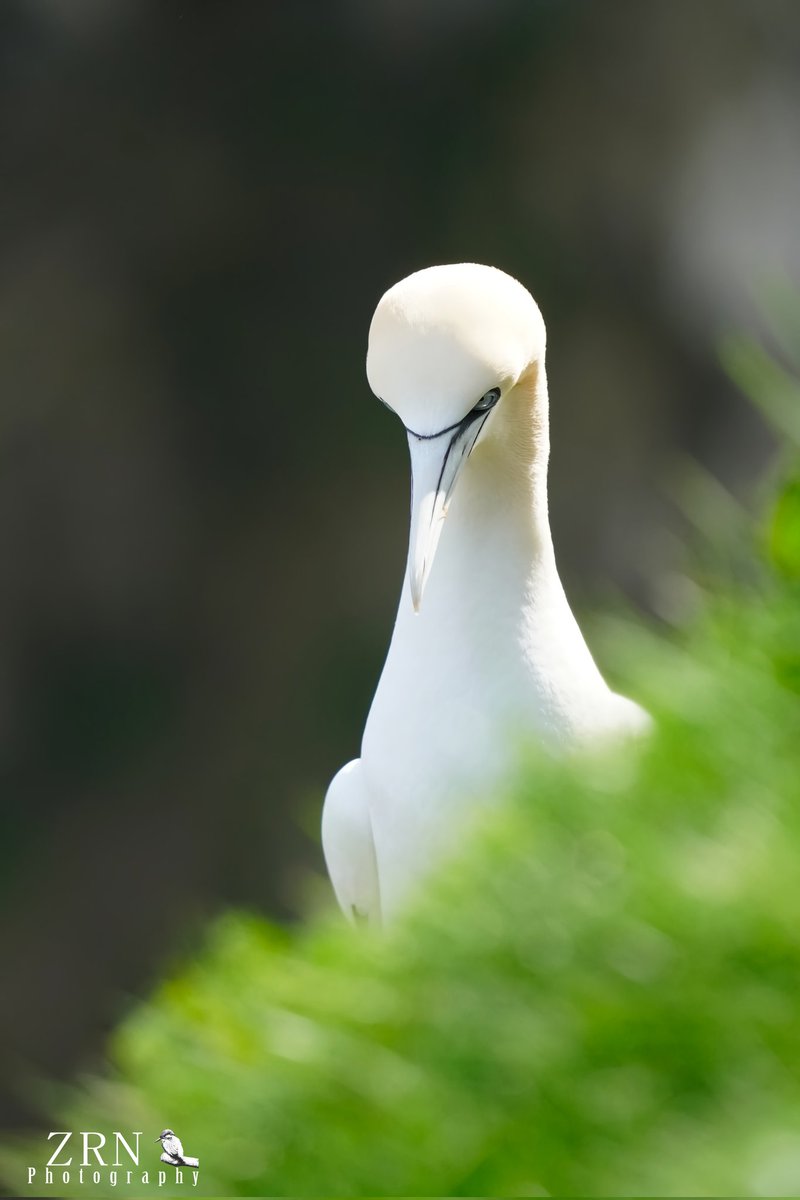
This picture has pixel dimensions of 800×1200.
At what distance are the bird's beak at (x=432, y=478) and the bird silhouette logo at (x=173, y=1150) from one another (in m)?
0.88

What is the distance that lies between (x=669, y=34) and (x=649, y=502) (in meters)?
1.42

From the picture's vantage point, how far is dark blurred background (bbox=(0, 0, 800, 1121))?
4801 mm

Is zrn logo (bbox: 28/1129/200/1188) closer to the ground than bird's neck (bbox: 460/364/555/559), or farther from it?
closer to the ground

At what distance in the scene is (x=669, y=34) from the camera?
16.3 feet

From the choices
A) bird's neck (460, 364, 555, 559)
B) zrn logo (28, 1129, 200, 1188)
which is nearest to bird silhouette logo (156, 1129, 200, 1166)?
zrn logo (28, 1129, 200, 1188)

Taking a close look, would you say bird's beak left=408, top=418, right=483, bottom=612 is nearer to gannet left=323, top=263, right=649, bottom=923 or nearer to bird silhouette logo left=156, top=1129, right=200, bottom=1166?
gannet left=323, top=263, right=649, bottom=923

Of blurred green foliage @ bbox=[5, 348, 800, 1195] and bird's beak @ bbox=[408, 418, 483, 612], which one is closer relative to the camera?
blurred green foliage @ bbox=[5, 348, 800, 1195]

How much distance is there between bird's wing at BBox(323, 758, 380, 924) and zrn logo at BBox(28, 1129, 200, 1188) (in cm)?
107

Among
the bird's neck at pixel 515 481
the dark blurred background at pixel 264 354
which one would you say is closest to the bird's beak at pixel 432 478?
the bird's neck at pixel 515 481

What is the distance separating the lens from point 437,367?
59.7 inches

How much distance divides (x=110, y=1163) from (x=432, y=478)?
0.93m

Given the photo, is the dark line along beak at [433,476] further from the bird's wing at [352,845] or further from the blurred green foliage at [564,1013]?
the blurred green foliage at [564,1013]

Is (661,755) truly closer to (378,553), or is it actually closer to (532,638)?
(532,638)

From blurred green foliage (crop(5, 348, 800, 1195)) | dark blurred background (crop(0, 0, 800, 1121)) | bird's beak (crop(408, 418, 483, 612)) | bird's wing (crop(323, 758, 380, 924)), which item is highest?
dark blurred background (crop(0, 0, 800, 1121))
